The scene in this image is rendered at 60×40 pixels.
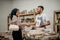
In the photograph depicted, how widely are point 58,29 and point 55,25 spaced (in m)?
0.07

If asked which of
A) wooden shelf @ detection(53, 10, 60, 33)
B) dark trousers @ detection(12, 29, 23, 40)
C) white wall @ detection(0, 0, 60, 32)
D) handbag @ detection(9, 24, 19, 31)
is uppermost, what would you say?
white wall @ detection(0, 0, 60, 32)

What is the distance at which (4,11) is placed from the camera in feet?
5.72

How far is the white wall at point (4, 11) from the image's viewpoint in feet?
5.66

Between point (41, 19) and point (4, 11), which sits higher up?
point (4, 11)

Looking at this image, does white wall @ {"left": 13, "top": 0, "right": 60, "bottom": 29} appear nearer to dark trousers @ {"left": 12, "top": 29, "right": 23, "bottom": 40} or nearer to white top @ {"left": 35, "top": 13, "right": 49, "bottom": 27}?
white top @ {"left": 35, "top": 13, "right": 49, "bottom": 27}

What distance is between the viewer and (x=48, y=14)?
67.7 inches

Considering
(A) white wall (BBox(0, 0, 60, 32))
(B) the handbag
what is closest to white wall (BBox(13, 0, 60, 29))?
(A) white wall (BBox(0, 0, 60, 32))

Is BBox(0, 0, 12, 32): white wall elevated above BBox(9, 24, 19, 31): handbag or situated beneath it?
elevated above

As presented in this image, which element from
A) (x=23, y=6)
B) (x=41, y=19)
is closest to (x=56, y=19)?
(x=41, y=19)

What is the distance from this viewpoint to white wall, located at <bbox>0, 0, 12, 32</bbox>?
1727mm

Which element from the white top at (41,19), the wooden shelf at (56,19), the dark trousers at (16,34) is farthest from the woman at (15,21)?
the wooden shelf at (56,19)

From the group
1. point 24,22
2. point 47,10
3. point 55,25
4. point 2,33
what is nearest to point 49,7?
point 47,10

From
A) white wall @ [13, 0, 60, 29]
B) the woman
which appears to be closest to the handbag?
the woman

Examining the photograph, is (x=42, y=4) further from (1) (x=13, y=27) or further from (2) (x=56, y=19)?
(1) (x=13, y=27)
